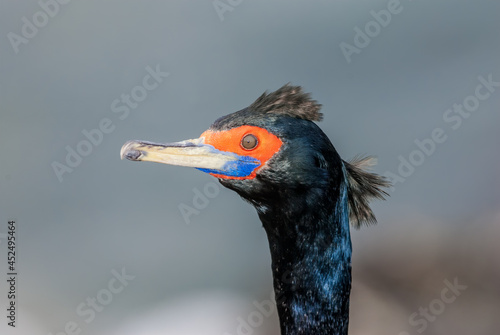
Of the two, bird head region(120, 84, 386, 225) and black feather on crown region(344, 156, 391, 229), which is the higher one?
bird head region(120, 84, 386, 225)

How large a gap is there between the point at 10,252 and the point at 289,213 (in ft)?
9.72

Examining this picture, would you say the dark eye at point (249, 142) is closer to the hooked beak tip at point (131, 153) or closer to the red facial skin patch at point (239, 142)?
the red facial skin patch at point (239, 142)

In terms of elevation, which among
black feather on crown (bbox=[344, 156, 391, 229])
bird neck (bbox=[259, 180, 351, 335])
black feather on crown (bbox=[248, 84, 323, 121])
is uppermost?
black feather on crown (bbox=[248, 84, 323, 121])

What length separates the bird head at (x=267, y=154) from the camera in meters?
1.69

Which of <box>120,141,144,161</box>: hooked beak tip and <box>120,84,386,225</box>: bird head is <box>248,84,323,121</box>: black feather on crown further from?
<box>120,141,144,161</box>: hooked beak tip

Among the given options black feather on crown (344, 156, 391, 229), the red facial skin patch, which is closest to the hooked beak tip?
the red facial skin patch

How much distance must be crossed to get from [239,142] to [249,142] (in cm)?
4

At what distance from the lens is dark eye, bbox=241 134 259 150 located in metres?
1.71

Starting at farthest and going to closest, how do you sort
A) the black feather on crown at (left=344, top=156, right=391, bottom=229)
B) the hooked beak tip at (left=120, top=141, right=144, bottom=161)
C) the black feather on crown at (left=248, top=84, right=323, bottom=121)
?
the black feather on crown at (left=344, top=156, right=391, bottom=229) → the black feather on crown at (left=248, top=84, right=323, bottom=121) → the hooked beak tip at (left=120, top=141, right=144, bottom=161)

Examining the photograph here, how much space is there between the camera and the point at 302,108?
5.82ft

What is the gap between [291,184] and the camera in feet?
5.58

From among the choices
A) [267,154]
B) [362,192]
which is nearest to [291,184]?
[267,154]

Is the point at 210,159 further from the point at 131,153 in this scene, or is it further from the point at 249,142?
the point at 131,153

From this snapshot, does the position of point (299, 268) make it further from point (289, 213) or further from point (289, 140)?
point (289, 140)
